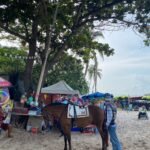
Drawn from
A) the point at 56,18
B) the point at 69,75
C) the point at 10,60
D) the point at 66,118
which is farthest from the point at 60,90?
the point at 69,75

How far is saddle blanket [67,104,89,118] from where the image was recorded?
46.2 feet

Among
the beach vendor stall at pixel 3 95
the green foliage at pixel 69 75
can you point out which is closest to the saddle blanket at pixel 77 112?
the beach vendor stall at pixel 3 95

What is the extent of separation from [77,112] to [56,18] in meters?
9.58

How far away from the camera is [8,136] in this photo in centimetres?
1625

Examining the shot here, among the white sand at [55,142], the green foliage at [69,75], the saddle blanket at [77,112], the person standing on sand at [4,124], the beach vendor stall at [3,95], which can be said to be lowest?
the white sand at [55,142]

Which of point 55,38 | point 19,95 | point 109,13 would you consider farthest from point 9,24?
point 109,13

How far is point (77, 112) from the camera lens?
46.8 ft

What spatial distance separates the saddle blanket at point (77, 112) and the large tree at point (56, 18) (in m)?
6.93

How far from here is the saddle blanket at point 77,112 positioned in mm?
14094

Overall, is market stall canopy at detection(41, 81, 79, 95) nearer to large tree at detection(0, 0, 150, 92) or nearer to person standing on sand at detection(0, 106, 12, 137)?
large tree at detection(0, 0, 150, 92)

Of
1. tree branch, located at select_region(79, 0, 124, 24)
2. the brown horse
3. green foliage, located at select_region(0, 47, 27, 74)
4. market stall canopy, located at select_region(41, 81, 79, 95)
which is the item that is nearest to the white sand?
the brown horse

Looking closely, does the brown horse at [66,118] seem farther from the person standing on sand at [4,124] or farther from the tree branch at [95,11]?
the tree branch at [95,11]

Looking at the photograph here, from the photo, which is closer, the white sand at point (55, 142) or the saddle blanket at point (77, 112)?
the white sand at point (55, 142)

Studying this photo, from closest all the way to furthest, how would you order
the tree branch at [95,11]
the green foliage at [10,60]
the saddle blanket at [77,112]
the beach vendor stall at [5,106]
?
the saddle blanket at [77,112] < the beach vendor stall at [5,106] < the tree branch at [95,11] < the green foliage at [10,60]
